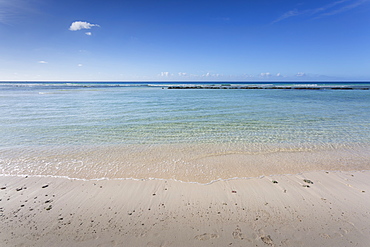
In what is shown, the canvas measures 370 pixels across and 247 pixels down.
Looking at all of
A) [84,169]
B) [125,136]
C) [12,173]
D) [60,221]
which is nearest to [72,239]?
[60,221]

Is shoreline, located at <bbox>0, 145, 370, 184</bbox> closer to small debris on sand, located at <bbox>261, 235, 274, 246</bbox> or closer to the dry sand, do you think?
the dry sand

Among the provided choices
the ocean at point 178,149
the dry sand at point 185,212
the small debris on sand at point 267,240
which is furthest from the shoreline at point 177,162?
the small debris on sand at point 267,240

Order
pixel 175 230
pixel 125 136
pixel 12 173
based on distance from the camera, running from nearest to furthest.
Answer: pixel 175 230, pixel 12 173, pixel 125 136

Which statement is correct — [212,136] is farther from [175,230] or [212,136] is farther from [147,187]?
[175,230]

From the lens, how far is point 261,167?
22.5ft

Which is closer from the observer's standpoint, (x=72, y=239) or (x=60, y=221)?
(x=72, y=239)

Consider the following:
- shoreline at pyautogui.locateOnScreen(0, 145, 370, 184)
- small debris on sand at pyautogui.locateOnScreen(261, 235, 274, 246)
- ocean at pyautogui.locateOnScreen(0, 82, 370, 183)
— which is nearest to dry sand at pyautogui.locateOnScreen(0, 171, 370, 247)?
small debris on sand at pyautogui.locateOnScreen(261, 235, 274, 246)

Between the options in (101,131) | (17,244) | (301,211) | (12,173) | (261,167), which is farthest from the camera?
(101,131)

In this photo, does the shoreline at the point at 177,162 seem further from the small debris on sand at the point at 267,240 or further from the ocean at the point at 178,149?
the small debris on sand at the point at 267,240

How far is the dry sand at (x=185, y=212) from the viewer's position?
146 inches

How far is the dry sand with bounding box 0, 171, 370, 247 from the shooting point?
370 cm

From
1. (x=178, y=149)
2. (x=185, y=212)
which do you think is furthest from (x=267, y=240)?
(x=178, y=149)

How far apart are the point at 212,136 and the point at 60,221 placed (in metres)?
7.63

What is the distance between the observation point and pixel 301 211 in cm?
450
